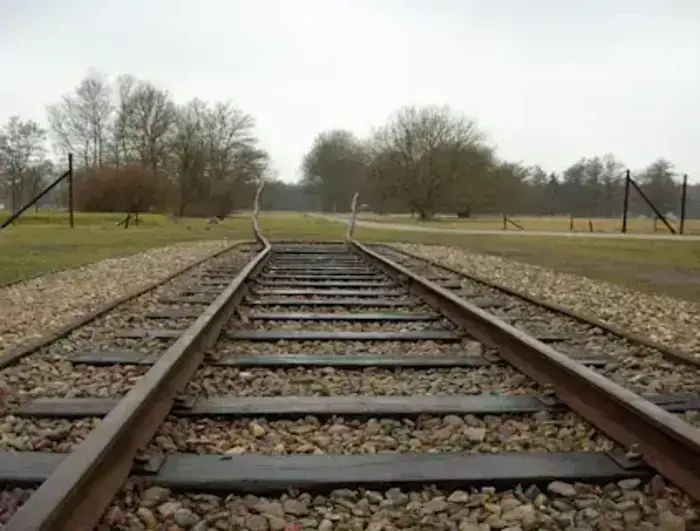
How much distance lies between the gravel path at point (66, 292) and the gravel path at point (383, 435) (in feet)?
8.52

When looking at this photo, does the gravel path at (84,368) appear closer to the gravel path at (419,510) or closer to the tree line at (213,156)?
the gravel path at (419,510)

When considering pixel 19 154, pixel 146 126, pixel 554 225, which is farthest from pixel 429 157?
pixel 19 154

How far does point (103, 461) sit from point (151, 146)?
5029cm

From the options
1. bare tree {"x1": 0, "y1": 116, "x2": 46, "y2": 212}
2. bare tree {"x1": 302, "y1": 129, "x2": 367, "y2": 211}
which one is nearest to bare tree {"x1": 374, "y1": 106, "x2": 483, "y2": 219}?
bare tree {"x1": 302, "y1": 129, "x2": 367, "y2": 211}

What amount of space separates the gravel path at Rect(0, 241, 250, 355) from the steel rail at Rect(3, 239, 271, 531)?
2.21m

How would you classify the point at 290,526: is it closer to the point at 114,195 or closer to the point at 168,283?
the point at 168,283

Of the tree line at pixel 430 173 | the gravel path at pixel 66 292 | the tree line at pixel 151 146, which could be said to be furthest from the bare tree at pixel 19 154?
the gravel path at pixel 66 292

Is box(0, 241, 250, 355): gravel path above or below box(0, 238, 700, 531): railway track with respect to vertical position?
below

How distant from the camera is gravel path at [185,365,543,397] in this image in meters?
3.56

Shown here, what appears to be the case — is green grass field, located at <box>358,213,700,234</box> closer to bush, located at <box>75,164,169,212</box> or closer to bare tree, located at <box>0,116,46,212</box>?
bush, located at <box>75,164,169,212</box>

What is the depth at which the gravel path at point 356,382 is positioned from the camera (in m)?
3.56

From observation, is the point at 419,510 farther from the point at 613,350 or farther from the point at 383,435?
the point at 613,350

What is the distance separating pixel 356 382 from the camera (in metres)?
3.78

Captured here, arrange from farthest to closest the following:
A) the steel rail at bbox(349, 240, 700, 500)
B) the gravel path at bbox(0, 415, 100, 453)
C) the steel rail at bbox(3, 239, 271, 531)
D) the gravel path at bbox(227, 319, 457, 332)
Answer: the gravel path at bbox(227, 319, 457, 332)
the gravel path at bbox(0, 415, 100, 453)
the steel rail at bbox(349, 240, 700, 500)
the steel rail at bbox(3, 239, 271, 531)
